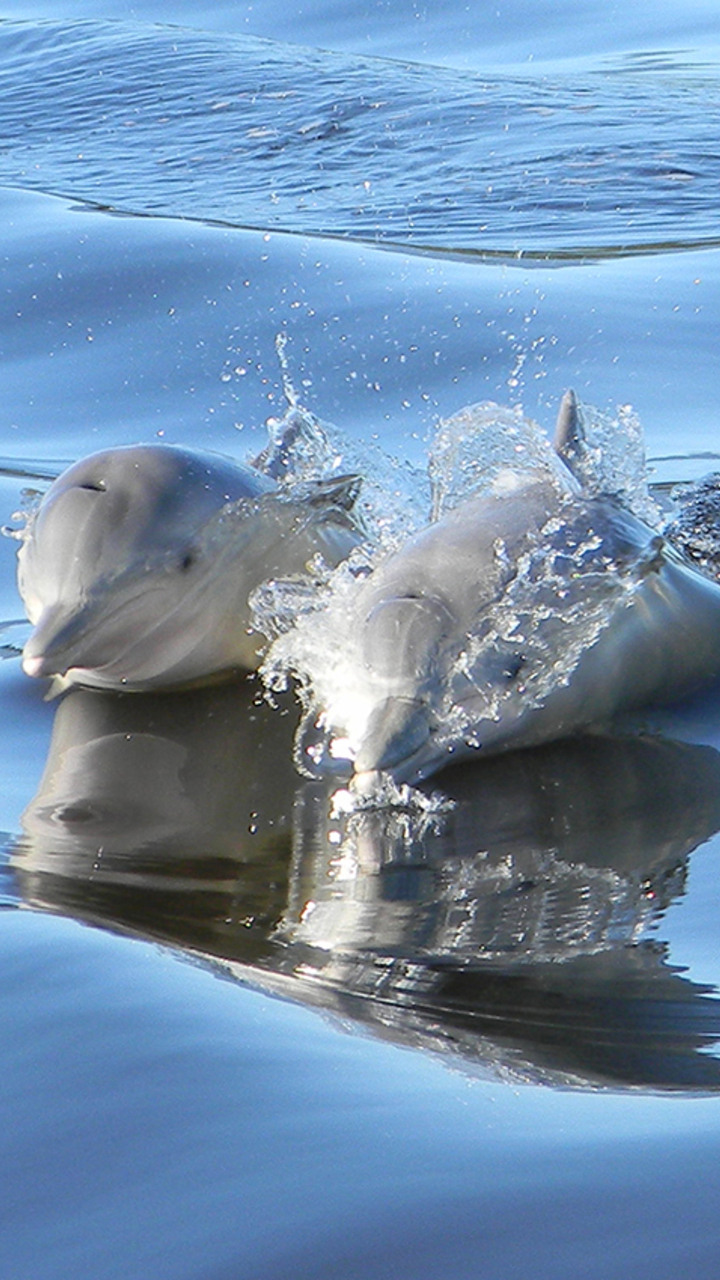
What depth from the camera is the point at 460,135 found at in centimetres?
998

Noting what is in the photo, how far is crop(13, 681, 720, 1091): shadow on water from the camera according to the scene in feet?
8.13

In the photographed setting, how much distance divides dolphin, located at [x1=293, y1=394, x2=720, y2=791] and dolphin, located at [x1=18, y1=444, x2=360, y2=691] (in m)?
0.30

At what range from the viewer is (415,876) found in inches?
121

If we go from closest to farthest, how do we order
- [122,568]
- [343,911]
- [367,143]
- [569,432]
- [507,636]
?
1. [343,911]
2. [507,636]
3. [122,568]
4. [569,432]
5. [367,143]

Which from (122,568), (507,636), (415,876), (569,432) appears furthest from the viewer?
(569,432)

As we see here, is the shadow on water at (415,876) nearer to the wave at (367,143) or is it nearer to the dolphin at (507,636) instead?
the dolphin at (507,636)

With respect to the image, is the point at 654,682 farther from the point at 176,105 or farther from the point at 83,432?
the point at 176,105

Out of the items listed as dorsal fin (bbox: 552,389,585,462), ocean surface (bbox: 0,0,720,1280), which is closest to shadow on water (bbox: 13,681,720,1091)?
ocean surface (bbox: 0,0,720,1280)

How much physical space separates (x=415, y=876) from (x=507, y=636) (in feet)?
1.98

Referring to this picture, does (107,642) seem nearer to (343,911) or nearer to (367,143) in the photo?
(343,911)

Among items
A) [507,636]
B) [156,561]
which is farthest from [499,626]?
[156,561]

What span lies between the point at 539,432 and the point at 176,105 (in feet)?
23.5

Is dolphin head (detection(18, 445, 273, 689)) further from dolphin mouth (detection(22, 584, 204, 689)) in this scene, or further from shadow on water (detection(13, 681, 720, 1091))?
shadow on water (detection(13, 681, 720, 1091))

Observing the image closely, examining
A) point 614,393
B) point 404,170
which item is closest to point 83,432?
point 614,393
